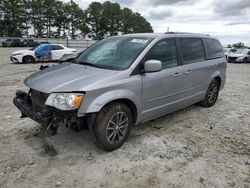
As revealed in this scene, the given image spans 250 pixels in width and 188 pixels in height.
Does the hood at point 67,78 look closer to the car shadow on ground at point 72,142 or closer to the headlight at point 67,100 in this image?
the headlight at point 67,100

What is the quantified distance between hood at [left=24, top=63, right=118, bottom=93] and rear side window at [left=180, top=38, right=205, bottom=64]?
1.85m

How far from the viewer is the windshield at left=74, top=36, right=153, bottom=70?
424 cm

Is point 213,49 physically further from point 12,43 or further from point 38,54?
point 12,43

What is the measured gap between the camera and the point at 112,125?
391cm

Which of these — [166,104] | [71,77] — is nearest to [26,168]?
[71,77]

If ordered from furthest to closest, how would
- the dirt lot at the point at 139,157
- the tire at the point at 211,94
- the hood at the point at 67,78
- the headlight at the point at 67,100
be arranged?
the tire at the point at 211,94 → the hood at the point at 67,78 → the headlight at the point at 67,100 → the dirt lot at the point at 139,157

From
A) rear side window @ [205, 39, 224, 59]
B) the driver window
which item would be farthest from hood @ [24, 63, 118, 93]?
rear side window @ [205, 39, 224, 59]

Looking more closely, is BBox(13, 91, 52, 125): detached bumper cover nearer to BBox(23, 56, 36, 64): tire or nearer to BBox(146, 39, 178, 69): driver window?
BBox(146, 39, 178, 69): driver window

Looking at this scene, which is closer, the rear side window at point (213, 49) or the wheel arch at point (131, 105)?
the wheel arch at point (131, 105)

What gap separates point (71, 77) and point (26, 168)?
1375 millimetres

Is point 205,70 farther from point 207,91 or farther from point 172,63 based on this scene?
point 172,63

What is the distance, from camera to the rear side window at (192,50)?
519 cm

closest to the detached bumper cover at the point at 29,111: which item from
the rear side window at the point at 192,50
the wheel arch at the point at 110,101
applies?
the wheel arch at the point at 110,101

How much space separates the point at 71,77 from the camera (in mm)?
3869
